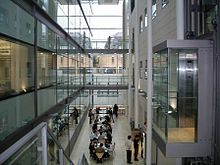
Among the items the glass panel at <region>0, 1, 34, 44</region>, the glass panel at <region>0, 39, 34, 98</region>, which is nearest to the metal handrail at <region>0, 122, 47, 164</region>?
the glass panel at <region>0, 39, 34, 98</region>

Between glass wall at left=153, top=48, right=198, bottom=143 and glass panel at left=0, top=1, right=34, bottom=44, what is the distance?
3303 millimetres

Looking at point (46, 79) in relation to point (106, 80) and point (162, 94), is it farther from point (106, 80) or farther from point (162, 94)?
point (106, 80)

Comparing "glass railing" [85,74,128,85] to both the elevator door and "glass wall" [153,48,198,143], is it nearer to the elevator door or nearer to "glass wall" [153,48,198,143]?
"glass wall" [153,48,198,143]

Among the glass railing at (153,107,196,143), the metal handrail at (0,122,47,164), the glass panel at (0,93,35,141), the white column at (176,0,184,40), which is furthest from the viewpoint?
the white column at (176,0,184,40)

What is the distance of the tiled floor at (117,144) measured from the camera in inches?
517

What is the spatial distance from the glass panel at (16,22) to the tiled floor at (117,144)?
766 cm

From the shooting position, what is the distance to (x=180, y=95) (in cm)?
680

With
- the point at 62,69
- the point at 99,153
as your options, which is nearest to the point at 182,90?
the point at 99,153

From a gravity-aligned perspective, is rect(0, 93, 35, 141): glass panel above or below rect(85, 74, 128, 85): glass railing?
below

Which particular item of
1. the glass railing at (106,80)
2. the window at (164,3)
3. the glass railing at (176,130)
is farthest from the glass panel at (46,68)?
the glass railing at (106,80)

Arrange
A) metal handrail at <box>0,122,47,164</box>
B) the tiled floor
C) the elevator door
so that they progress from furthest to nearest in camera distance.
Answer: the tiled floor < the elevator door < metal handrail at <box>0,122,47,164</box>

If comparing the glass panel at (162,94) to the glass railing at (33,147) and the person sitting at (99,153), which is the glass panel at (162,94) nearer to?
the glass railing at (33,147)

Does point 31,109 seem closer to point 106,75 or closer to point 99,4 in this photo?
point 106,75

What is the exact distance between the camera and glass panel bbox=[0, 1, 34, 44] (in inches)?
203
